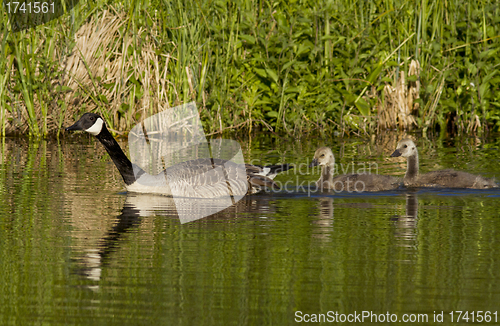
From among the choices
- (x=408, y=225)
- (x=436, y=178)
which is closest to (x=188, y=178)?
(x=408, y=225)

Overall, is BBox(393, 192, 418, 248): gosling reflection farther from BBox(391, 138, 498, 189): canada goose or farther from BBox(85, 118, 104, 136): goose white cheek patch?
BBox(85, 118, 104, 136): goose white cheek patch

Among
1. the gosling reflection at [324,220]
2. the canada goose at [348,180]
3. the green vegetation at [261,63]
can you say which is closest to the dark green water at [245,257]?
the gosling reflection at [324,220]

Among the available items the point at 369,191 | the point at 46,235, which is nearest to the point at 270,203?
the point at 369,191

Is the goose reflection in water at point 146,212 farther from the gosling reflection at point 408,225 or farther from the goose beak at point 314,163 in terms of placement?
the gosling reflection at point 408,225

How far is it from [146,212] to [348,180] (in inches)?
126

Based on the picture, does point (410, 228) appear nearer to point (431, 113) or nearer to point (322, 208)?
point (322, 208)

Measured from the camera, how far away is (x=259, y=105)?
52.6ft

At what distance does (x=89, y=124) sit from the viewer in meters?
9.97

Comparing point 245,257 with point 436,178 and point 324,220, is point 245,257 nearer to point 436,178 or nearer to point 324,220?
point 324,220

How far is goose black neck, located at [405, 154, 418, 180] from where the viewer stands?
419 inches

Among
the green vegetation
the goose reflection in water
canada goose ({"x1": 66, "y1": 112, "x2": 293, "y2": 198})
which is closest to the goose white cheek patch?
canada goose ({"x1": 66, "y1": 112, "x2": 293, "y2": 198})

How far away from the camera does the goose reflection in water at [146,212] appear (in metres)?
6.18

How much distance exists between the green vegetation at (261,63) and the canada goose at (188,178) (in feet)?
17.1

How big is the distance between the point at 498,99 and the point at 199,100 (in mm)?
6436
